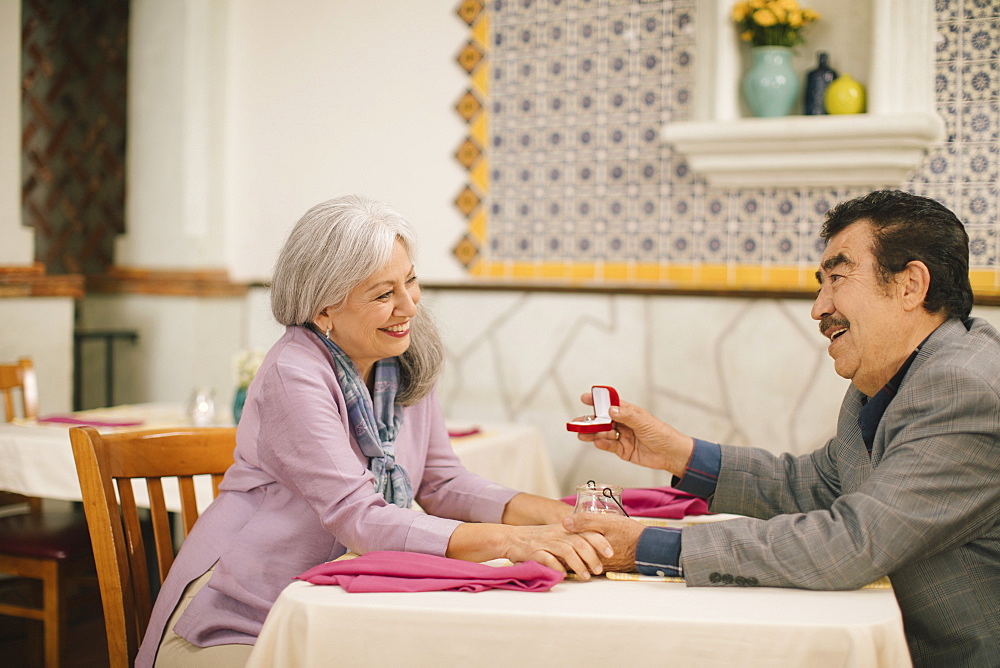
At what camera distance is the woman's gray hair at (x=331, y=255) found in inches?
62.6

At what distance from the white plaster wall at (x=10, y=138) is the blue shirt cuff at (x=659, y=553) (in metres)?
3.18

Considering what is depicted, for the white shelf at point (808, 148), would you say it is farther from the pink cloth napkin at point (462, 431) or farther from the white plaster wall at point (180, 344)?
the white plaster wall at point (180, 344)

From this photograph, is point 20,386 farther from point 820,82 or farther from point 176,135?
point 820,82

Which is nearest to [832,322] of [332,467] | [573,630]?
[573,630]

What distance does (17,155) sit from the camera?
361 centimetres

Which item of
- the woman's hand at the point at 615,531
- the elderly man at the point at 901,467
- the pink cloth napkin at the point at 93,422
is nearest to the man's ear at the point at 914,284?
the elderly man at the point at 901,467

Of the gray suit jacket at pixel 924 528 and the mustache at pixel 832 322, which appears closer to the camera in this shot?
the gray suit jacket at pixel 924 528

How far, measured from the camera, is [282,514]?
5.01 ft

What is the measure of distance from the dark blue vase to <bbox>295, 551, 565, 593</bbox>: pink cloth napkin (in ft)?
8.73

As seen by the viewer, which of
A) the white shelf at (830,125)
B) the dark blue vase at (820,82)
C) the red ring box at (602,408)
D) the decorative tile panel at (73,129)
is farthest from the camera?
the decorative tile panel at (73,129)

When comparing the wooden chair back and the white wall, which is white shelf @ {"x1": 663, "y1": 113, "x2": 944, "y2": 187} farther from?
the wooden chair back

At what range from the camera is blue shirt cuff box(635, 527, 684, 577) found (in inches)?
49.5

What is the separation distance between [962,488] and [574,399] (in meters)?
2.53

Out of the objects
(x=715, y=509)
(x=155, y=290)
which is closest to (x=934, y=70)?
(x=715, y=509)
